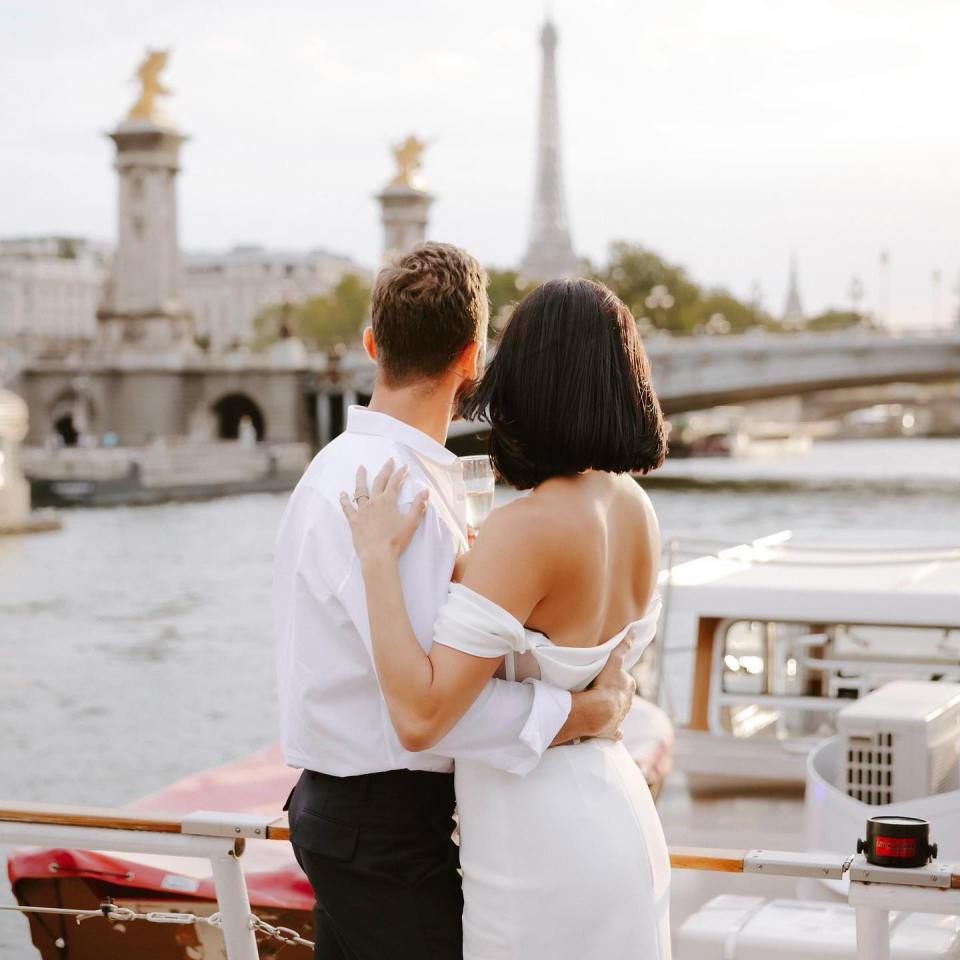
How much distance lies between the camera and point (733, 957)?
3170 millimetres

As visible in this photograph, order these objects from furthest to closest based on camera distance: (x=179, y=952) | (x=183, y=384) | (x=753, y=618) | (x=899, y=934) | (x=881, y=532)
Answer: (x=183, y=384)
(x=881, y=532)
(x=753, y=618)
(x=179, y=952)
(x=899, y=934)

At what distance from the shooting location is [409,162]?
158ft

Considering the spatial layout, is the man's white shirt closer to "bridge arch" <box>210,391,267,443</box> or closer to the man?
the man

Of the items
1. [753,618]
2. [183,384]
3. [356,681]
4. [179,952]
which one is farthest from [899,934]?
[183,384]

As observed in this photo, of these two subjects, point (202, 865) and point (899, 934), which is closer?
point (899, 934)

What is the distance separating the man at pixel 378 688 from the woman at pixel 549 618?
0.12 ft

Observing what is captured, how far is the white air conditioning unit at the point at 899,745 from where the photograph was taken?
3.79 metres

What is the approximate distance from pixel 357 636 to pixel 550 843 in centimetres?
30

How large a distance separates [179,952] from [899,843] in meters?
2.35

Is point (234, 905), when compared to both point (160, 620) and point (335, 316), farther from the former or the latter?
point (335, 316)

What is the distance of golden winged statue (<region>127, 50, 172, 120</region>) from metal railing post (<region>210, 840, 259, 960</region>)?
4115 cm

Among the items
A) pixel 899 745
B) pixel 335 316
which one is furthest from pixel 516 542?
pixel 335 316

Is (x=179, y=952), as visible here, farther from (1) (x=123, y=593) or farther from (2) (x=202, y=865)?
(1) (x=123, y=593)

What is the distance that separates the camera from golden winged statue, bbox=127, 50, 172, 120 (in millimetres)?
41250
